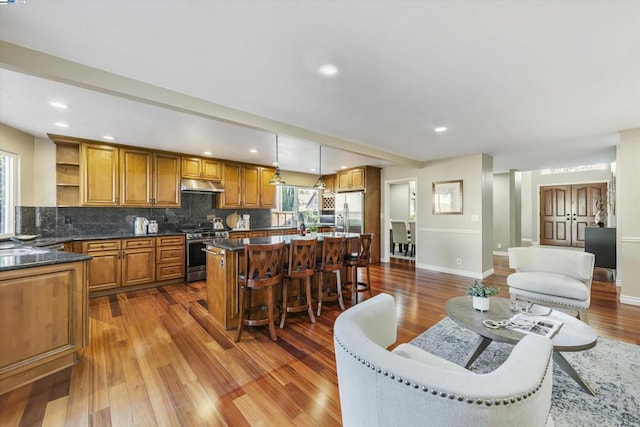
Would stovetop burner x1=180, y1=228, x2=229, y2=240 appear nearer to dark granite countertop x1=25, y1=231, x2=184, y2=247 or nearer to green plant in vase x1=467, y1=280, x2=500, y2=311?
dark granite countertop x1=25, y1=231, x2=184, y2=247

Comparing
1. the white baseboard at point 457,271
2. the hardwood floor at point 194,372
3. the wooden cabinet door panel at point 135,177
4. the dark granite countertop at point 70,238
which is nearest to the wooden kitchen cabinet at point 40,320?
the hardwood floor at point 194,372

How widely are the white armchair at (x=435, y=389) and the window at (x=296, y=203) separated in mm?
6122

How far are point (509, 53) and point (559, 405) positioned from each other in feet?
8.00

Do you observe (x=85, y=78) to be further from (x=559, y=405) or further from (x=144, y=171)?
(x=559, y=405)

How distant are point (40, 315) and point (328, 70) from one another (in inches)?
117

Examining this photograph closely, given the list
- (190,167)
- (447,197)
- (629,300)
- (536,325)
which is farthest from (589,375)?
(190,167)

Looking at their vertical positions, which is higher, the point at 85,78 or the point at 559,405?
the point at 85,78

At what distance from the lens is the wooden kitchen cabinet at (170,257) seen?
14.8ft

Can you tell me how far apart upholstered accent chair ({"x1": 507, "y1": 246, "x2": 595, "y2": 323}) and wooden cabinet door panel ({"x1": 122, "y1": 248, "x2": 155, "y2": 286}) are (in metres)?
5.34

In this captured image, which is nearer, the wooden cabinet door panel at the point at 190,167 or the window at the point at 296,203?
the wooden cabinet door panel at the point at 190,167

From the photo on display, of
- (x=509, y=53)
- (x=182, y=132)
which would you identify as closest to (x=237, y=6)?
(x=509, y=53)

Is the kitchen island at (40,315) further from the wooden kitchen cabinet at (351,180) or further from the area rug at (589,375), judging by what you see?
the wooden kitchen cabinet at (351,180)

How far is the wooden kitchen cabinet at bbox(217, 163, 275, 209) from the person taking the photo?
18.5 feet

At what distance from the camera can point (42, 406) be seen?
5.74ft
